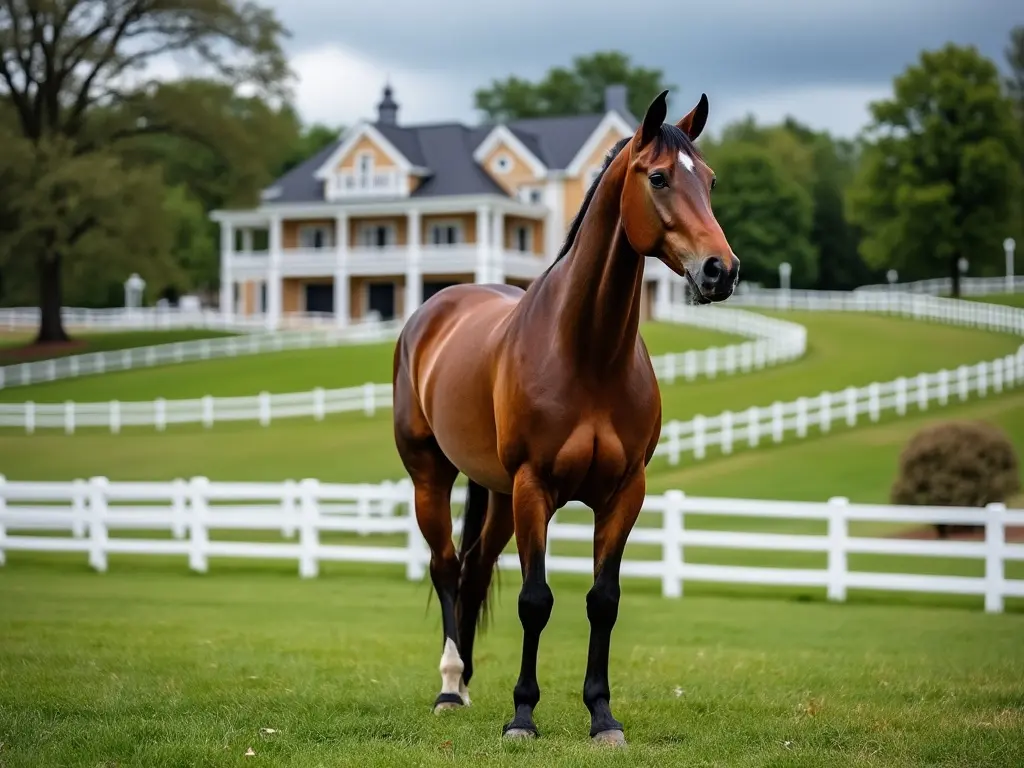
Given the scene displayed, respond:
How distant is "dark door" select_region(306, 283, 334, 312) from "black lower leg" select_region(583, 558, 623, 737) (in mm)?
54932

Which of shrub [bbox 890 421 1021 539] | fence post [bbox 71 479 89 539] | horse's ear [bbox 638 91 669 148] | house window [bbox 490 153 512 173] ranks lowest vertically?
fence post [bbox 71 479 89 539]

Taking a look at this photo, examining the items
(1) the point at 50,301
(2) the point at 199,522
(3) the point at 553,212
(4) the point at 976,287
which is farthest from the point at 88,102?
(4) the point at 976,287

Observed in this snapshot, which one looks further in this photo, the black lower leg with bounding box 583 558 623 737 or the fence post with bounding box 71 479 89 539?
the fence post with bounding box 71 479 89 539

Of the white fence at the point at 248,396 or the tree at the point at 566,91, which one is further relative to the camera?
the tree at the point at 566,91

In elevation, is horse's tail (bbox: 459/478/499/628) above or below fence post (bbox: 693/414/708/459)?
above

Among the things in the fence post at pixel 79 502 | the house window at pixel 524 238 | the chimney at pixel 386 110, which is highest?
the chimney at pixel 386 110

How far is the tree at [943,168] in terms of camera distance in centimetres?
6291

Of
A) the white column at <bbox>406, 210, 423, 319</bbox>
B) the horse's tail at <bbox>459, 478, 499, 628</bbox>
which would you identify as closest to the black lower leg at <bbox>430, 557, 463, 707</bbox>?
the horse's tail at <bbox>459, 478, 499, 628</bbox>

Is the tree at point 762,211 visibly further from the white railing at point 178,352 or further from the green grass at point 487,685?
the green grass at point 487,685

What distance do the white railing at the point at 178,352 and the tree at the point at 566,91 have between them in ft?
→ 124

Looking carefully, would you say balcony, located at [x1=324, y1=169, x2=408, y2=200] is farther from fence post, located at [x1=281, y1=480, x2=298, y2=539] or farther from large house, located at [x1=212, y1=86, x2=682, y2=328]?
fence post, located at [x1=281, y1=480, x2=298, y2=539]

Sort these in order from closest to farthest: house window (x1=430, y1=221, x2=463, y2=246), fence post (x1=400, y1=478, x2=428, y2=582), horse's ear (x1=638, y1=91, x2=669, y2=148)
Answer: horse's ear (x1=638, y1=91, x2=669, y2=148) < fence post (x1=400, y1=478, x2=428, y2=582) < house window (x1=430, y1=221, x2=463, y2=246)

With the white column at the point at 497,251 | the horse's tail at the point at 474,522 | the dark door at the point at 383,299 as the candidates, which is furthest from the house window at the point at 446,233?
the horse's tail at the point at 474,522

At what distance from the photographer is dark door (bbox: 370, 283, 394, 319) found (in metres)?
59.1
